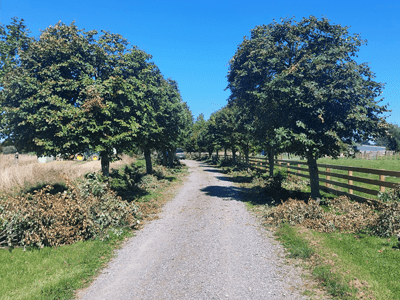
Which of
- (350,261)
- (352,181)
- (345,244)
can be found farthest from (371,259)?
(352,181)

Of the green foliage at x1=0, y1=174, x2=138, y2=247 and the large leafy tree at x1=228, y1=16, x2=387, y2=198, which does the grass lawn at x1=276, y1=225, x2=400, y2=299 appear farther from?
the green foliage at x1=0, y1=174, x2=138, y2=247

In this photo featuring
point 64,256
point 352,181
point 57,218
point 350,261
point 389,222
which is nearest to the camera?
point 350,261

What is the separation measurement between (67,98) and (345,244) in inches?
457

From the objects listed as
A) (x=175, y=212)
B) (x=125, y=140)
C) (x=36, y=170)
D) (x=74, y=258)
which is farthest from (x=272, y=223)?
(x=36, y=170)

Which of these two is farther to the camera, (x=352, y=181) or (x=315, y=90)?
(x=352, y=181)

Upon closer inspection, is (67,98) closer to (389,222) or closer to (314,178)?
(314,178)

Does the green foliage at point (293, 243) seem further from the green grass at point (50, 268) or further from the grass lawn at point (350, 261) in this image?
the green grass at point (50, 268)

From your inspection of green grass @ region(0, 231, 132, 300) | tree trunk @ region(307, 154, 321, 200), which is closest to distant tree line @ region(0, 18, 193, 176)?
green grass @ region(0, 231, 132, 300)

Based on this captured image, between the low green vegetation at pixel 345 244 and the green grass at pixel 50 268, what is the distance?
4.84m

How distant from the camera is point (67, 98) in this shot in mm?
11695

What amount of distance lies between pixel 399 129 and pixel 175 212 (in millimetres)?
72082

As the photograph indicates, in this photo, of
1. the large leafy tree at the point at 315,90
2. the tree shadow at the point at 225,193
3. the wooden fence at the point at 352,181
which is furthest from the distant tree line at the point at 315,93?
the tree shadow at the point at 225,193

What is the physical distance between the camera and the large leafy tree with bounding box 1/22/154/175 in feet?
34.4

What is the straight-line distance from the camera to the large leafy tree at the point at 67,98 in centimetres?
1048
